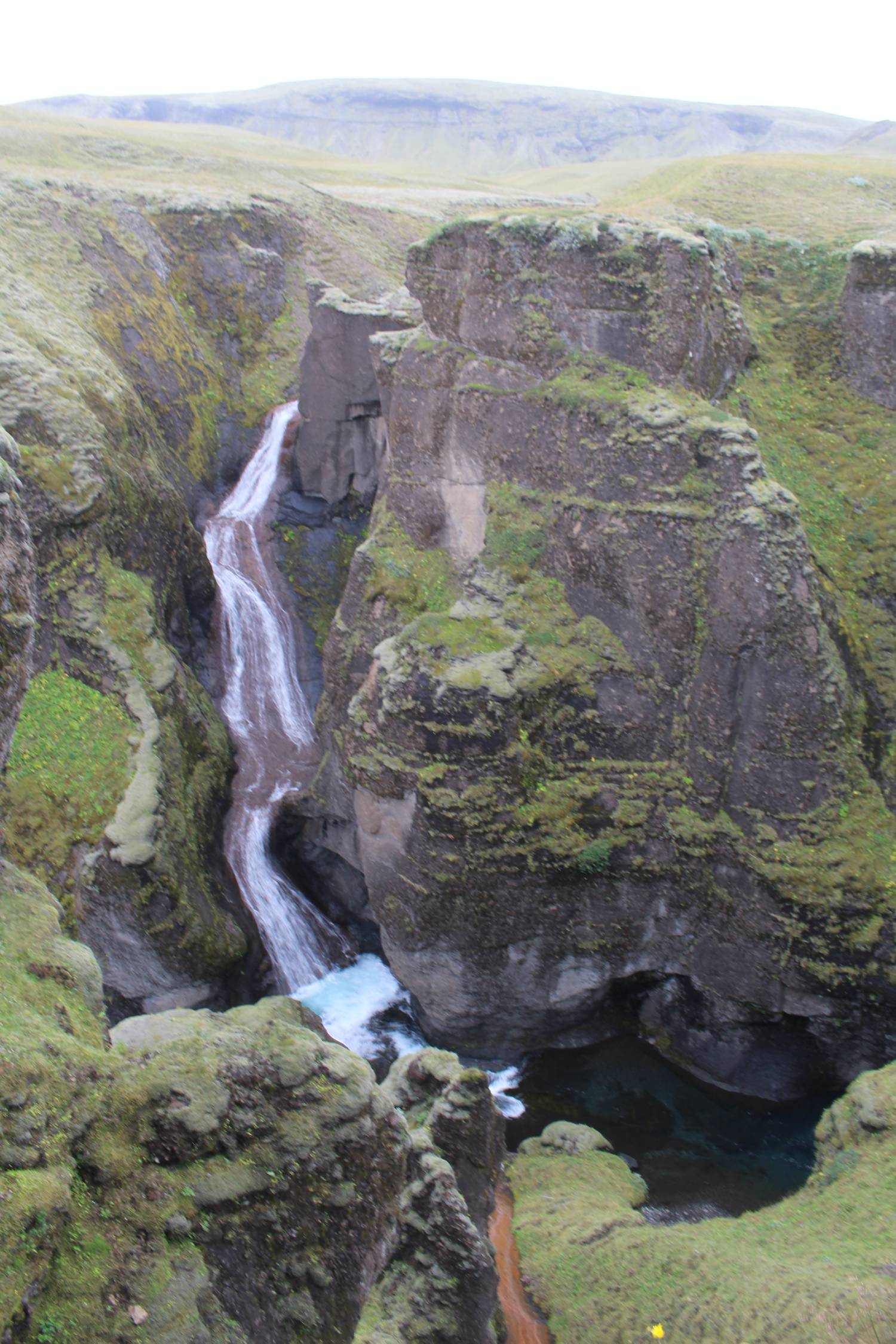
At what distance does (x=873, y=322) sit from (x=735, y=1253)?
1821 centimetres

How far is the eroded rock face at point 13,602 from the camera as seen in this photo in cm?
834

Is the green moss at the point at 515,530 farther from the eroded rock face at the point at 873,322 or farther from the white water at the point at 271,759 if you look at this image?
the white water at the point at 271,759

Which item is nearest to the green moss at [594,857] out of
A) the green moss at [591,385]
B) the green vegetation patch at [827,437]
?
the green vegetation patch at [827,437]

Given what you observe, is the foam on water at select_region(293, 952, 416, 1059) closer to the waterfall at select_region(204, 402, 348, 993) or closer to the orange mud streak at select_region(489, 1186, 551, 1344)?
the waterfall at select_region(204, 402, 348, 993)

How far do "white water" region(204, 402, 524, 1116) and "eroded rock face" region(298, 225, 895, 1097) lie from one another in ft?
6.21

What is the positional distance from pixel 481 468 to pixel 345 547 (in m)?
9.90

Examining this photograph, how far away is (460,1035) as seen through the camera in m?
19.9

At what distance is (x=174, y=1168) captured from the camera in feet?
26.2

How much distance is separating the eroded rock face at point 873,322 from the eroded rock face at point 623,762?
3.71 meters

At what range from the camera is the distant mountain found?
108312 millimetres

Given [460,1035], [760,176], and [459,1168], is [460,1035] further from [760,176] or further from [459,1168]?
[760,176]

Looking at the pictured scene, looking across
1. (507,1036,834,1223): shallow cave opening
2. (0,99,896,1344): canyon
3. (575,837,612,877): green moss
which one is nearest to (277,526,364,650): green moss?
(0,99,896,1344): canyon

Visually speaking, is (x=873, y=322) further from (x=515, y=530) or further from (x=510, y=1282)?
(x=510, y=1282)

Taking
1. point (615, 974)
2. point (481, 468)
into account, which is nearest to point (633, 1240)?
point (615, 974)
